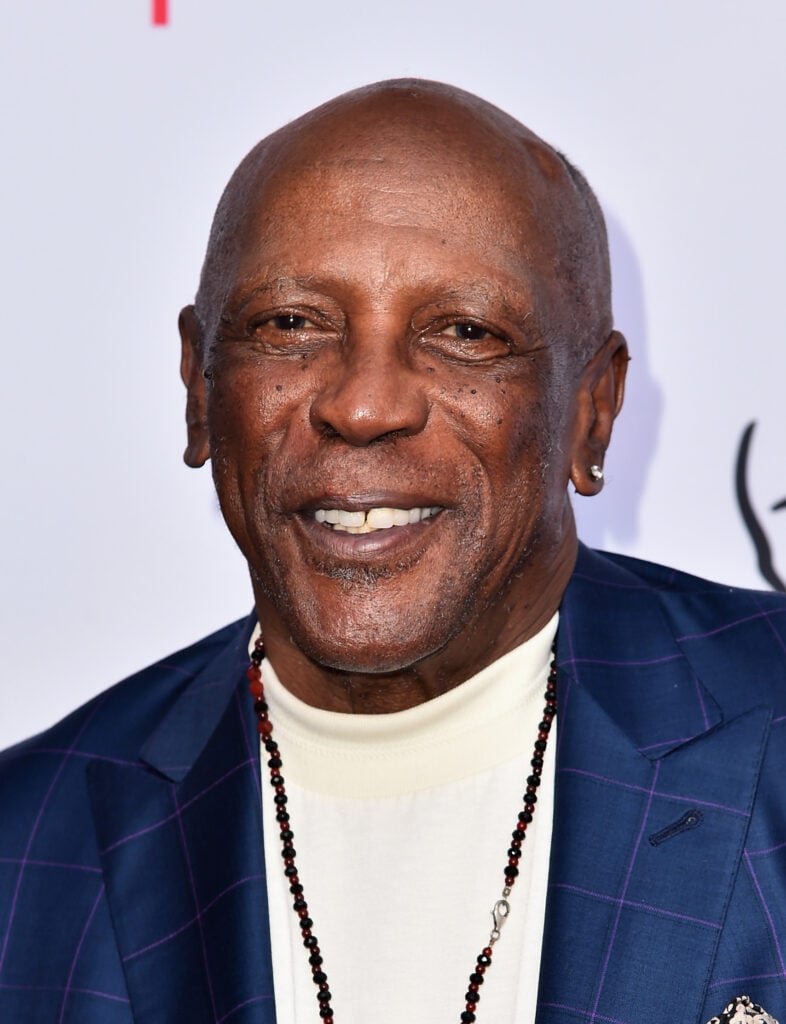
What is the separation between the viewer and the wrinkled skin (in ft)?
6.72

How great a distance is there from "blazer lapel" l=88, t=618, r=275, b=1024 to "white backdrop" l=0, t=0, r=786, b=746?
46 centimetres

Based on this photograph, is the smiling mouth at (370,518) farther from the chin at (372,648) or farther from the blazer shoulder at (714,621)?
the blazer shoulder at (714,621)

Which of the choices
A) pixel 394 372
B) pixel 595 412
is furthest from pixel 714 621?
pixel 394 372

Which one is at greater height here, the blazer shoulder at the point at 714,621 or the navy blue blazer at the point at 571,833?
the blazer shoulder at the point at 714,621

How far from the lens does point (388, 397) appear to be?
2.00 m

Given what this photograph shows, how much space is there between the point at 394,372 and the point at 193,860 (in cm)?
67

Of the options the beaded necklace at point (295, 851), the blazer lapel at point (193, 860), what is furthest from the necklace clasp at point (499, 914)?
the blazer lapel at point (193, 860)

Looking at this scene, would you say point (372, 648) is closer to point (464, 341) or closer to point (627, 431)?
point (464, 341)

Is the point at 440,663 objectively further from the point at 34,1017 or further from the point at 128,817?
the point at 34,1017

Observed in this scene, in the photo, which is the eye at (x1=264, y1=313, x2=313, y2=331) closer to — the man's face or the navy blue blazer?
the man's face

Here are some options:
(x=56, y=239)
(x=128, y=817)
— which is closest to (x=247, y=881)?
(x=128, y=817)

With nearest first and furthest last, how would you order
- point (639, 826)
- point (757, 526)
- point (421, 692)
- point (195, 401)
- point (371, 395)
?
point (371, 395), point (639, 826), point (421, 692), point (195, 401), point (757, 526)

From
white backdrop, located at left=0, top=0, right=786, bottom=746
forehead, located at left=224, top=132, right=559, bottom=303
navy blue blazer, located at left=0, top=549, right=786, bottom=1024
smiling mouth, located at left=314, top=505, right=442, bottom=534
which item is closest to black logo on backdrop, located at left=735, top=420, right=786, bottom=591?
white backdrop, located at left=0, top=0, right=786, bottom=746

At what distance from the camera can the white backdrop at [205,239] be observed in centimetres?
267
